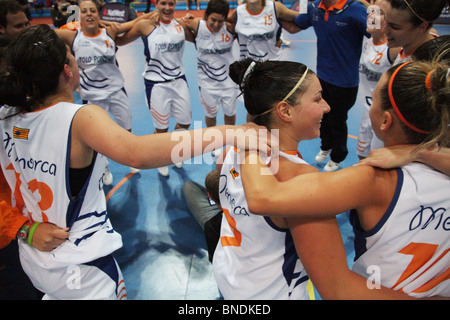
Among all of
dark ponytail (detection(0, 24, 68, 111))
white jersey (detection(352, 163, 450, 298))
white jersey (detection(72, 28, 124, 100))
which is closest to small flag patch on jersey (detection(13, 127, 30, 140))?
dark ponytail (detection(0, 24, 68, 111))

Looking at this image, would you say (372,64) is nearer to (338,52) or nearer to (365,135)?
(338,52)

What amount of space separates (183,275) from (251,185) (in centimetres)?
197

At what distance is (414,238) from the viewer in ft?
4.16

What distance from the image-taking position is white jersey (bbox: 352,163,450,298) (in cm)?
122

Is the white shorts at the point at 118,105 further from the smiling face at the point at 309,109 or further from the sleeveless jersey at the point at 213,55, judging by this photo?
the smiling face at the point at 309,109

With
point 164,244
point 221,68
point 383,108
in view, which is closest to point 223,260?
point 383,108

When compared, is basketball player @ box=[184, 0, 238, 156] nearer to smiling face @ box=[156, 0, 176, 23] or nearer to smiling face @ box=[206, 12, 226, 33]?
smiling face @ box=[206, 12, 226, 33]

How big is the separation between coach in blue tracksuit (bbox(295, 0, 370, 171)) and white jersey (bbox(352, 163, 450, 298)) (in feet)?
9.58

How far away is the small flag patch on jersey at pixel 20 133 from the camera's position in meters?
1.59

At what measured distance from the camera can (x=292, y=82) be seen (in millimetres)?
1534

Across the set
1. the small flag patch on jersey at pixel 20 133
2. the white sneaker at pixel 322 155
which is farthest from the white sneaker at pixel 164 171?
the small flag patch on jersey at pixel 20 133

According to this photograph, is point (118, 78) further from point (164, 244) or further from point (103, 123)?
point (103, 123)

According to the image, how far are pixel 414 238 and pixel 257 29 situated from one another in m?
3.79

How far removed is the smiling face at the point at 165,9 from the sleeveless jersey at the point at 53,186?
9.71 feet
